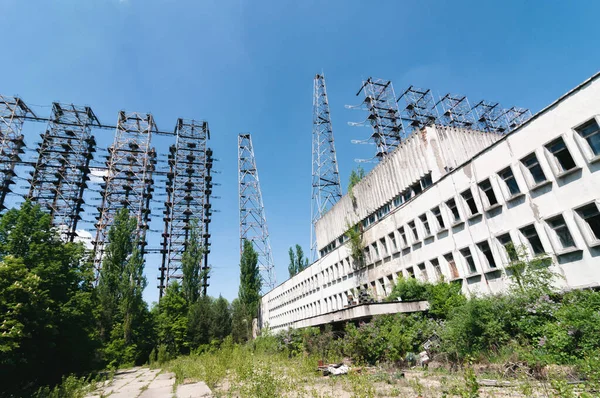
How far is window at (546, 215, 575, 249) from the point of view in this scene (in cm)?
1198

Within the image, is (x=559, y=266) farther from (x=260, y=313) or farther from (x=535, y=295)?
(x=260, y=313)

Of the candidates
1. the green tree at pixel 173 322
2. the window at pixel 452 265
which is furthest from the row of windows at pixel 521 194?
the green tree at pixel 173 322

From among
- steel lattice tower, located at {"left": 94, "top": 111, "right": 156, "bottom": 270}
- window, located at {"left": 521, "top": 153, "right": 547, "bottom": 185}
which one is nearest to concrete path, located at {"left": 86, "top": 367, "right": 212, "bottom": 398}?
window, located at {"left": 521, "top": 153, "right": 547, "bottom": 185}

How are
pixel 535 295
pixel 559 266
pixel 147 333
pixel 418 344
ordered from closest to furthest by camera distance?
pixel 535 295
pixel 559 266
pixel 418 344
pixel 147 333

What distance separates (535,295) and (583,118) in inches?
293

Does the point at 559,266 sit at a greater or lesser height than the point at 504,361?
greater

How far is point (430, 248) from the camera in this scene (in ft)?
61.3

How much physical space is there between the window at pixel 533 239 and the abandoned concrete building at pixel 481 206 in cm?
4

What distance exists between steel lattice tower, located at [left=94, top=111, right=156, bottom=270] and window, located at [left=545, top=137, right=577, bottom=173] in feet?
186

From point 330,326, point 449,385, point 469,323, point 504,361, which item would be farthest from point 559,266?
point 330,326

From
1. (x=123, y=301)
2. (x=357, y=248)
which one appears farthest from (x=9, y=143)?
(x=357, y=248)

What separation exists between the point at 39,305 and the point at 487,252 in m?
24.2

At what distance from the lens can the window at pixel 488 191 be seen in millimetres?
15281

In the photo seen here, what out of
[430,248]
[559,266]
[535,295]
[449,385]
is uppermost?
[430,248]
